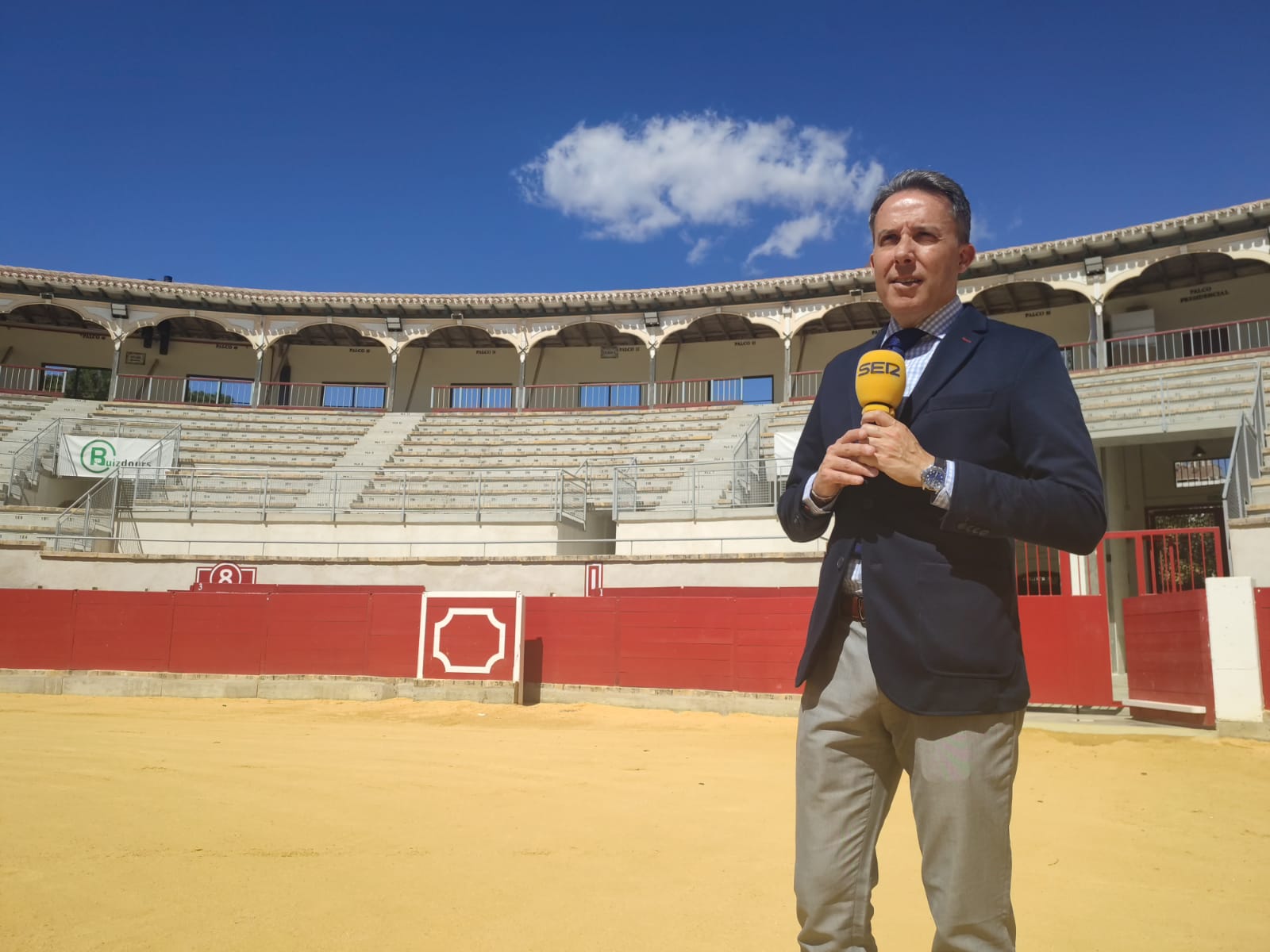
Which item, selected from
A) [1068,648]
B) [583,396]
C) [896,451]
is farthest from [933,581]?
[583,396]

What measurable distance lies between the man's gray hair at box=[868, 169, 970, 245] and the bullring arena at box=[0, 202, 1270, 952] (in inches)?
89.9

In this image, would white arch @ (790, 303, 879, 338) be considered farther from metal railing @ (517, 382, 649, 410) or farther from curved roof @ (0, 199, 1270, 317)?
metal railing @ (517, 382, 649, 410)

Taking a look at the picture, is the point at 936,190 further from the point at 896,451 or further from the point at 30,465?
the point at 30,465

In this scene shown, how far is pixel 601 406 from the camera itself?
928 inches

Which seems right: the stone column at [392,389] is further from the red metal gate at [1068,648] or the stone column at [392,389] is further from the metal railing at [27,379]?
the red metal gate at [1068,648]

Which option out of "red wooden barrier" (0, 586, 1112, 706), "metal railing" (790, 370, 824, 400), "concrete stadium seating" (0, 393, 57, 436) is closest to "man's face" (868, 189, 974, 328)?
"red wooden barrier" (0, 586, 1112, 706)

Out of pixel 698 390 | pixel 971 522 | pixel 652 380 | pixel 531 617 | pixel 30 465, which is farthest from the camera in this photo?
pixel 698 390

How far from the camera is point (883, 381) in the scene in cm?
164

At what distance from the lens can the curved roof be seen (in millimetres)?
20250

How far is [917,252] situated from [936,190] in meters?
0.12

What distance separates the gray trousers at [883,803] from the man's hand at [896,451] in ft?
1.06

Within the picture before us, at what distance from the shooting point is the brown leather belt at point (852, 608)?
66.6 inches

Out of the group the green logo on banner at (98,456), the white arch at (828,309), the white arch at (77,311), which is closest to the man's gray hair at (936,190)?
the green logo on banner at (98,456)

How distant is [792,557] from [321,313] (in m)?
16.6
